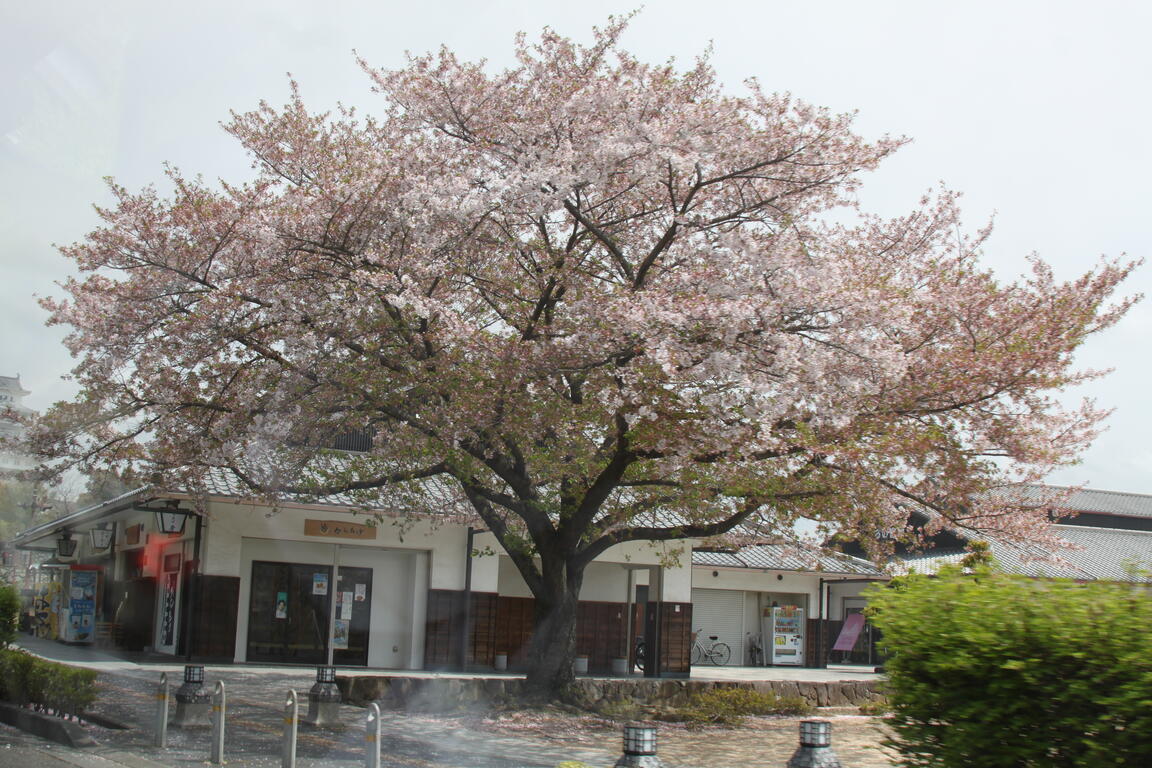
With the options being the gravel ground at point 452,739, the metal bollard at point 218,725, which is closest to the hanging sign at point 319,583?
the gravel ground at point 452,739

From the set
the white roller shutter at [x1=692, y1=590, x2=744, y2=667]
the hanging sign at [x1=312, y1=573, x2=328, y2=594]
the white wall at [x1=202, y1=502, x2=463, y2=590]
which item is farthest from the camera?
the white roller shutter at [x1=692, y1=590, x2=744, y2=667]

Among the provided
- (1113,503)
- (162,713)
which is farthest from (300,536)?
(1113,503)

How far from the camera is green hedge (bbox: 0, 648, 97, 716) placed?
11672 mm

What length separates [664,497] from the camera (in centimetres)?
1434

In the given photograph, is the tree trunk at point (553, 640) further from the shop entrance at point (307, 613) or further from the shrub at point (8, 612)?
the shop entrance at point (307, 613)

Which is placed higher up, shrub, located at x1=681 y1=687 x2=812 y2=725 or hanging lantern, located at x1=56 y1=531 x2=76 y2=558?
hanging lantern, located at x1=56 y1=531 x2=76 y2=558

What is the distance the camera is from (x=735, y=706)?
1599cm

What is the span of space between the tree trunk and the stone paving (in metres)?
0.60

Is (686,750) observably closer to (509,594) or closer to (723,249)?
(723,249)

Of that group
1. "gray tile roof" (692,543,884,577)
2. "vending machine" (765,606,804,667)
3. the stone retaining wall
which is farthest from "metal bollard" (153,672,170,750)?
"vending machine" (765,606,804,667)

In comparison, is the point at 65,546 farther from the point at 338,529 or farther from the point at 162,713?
the point at 162,713

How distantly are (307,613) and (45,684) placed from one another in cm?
989

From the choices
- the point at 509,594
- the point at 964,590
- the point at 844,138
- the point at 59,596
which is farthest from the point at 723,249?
the point at 59,596

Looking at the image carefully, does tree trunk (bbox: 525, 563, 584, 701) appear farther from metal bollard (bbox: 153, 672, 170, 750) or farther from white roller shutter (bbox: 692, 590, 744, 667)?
white roller shutter (bbox: 692, 590, 744, 667)
